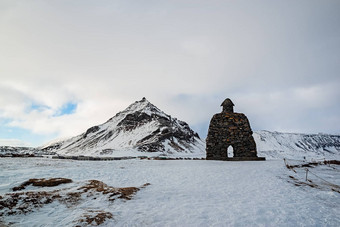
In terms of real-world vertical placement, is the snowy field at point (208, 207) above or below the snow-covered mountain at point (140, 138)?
below

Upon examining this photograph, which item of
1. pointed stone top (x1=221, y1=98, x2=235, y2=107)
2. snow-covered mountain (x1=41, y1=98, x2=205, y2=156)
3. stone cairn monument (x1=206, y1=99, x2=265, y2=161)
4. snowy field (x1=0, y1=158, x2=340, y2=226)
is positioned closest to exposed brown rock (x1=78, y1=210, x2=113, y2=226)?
snowy field (x1=0, y1=158, x2=340, y2=226)

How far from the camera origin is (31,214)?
5.04 meters

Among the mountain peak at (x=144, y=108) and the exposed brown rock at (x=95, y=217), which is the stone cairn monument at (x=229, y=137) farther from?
the mountain peak at (x=144, y=108)

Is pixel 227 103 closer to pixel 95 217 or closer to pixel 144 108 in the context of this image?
pixel 95 217

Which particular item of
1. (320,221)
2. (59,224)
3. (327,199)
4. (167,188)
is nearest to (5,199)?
(59,224)

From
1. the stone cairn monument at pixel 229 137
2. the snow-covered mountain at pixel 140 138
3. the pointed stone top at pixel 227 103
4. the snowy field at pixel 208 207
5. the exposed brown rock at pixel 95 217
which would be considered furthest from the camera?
the snow-covered mountain at pixel 140 138

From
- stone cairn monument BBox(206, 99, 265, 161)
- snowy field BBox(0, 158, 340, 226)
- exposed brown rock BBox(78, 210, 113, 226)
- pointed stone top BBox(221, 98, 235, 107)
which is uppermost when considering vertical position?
pointed stone top BBox(221, 98, 235, 107)

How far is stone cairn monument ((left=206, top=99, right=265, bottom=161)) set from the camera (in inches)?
813

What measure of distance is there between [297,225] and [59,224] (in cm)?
592

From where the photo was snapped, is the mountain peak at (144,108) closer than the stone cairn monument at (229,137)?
No

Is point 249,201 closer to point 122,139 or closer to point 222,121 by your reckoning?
point 222,121

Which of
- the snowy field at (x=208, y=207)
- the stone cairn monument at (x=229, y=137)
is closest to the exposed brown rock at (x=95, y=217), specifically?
the snowy field at (x=208, y=207)

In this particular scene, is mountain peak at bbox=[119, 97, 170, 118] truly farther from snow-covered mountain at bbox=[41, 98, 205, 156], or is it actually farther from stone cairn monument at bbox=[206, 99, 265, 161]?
stone cairn monument at bbox=[206, 99, 265, 161]

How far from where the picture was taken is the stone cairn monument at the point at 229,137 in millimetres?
20644
